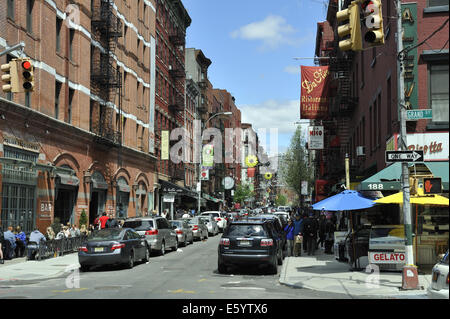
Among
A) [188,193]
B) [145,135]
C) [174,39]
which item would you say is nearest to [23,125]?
[145,135]

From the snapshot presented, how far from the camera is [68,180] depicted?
2797 centimetres

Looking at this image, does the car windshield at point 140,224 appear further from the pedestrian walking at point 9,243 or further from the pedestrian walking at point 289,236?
the pedestrian walking at point 289,236

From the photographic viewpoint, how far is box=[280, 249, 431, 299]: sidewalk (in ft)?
41.1

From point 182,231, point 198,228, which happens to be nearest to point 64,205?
point 182,231

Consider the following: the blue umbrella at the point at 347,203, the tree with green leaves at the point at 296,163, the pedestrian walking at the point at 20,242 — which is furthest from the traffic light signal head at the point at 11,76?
the tree with green leaves at the point at 296,163

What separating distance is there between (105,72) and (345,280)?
2462cm

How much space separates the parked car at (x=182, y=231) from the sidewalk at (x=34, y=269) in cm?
676

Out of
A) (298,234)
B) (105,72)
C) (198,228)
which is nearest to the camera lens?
(298,234)

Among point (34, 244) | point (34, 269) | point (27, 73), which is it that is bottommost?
point (34, 269)

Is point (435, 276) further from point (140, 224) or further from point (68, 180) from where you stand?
point (68, 180)

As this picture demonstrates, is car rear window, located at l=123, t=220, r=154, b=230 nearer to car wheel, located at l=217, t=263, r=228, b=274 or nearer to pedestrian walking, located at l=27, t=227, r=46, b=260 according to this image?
pedestrian walking, located at l=27, t=227, r=46, b=260

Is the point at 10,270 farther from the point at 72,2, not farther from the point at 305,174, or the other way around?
the point at 305,174

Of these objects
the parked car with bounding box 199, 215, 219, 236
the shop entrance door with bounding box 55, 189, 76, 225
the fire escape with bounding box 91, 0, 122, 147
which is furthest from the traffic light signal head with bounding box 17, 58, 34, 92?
the parked car with bounding box 199, 215, 219, 236

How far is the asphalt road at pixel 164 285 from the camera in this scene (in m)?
12.1
